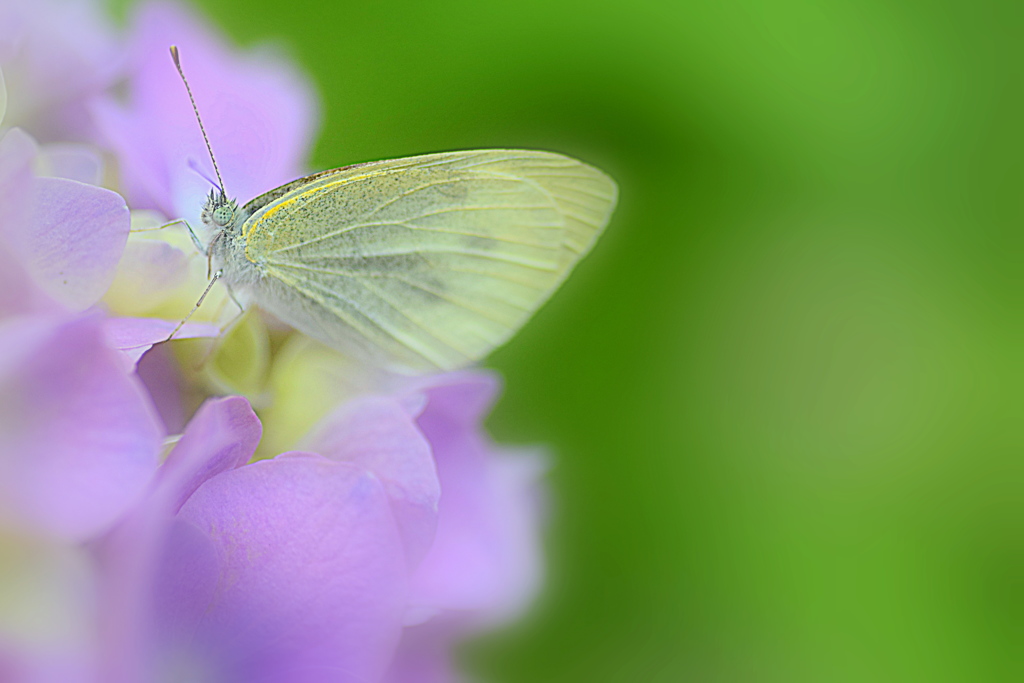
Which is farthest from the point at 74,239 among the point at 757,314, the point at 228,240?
the point at 757,314

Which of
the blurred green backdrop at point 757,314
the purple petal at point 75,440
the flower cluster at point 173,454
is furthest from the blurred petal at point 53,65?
the blurred green backdrop at point 757,314


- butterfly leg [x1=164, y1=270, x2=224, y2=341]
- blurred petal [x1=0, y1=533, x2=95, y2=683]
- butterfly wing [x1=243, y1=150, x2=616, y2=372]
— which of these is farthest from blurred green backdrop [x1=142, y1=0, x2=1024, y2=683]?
blurred petal [x1=0, y1=533, x2=95, y2=683]

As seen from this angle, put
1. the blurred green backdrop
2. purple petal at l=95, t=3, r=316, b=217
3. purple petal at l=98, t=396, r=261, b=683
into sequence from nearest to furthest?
purple petal at l=98, t=396, r=261, b=683, purple petal at l=95, t=3, r=316, b=217, the blurred green backdrop

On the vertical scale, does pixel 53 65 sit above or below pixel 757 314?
above

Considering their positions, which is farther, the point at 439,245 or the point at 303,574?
the point at 439,245

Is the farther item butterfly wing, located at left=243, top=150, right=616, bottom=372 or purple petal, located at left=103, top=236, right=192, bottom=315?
butterfly wing, located at left=243, top=150, right=616, bottom=372

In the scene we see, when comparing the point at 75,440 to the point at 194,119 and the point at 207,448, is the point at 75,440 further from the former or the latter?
the point at 194,119

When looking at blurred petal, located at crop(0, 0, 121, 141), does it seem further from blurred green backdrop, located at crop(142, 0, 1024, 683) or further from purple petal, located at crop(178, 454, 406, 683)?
blurred green backdrop, located at crop(142, 0, 1024, 683)

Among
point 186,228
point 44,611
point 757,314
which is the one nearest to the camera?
point 44,611
